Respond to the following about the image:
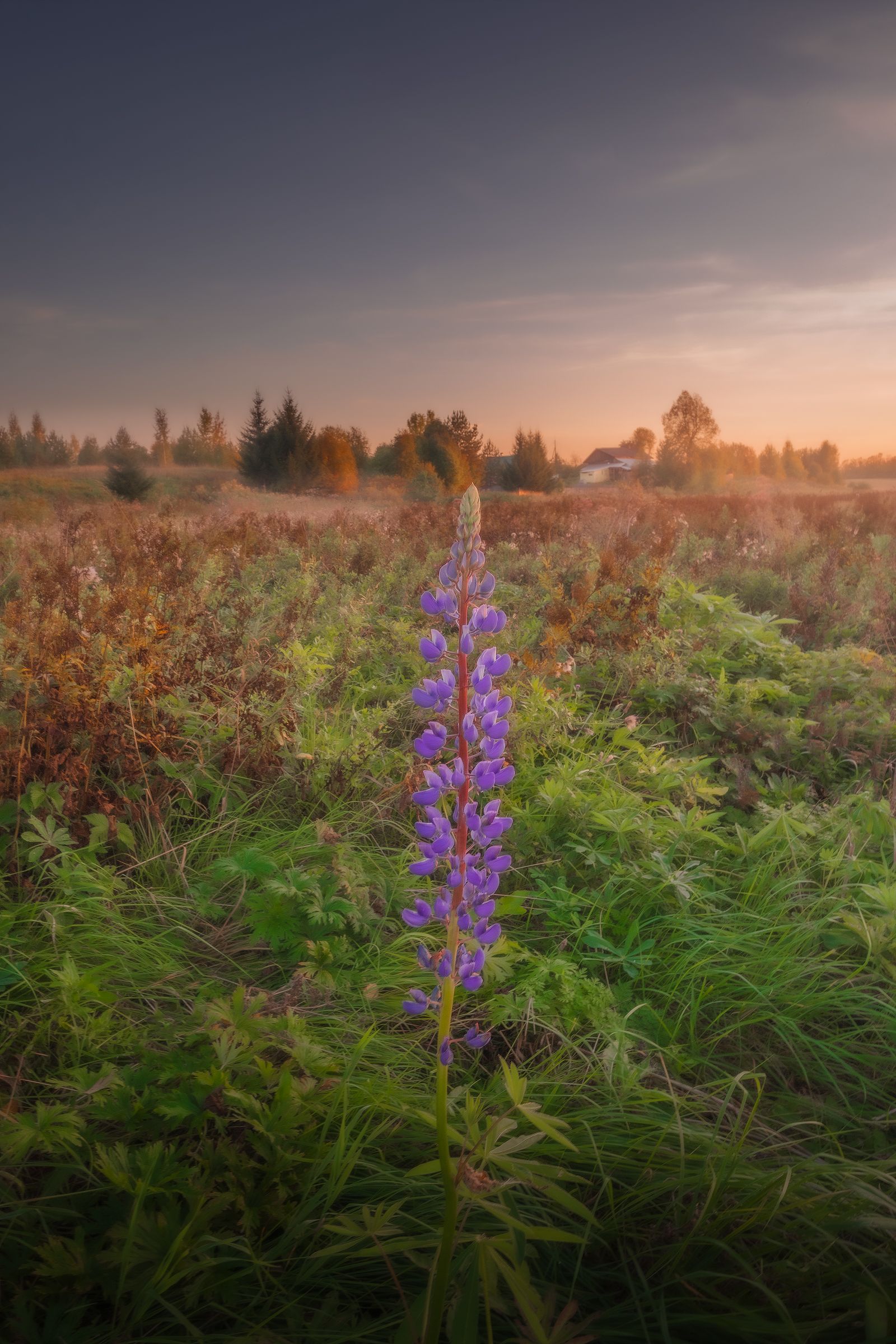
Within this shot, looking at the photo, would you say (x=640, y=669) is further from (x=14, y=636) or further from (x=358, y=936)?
(x=14, y=636)

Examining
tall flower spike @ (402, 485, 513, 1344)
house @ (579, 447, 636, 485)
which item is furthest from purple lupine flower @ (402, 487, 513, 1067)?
house @ (579, 447, 636, 485)

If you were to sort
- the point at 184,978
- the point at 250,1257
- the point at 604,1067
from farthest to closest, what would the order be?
the point at 184,978 → the point at 604,1067 → the point at 250,1257

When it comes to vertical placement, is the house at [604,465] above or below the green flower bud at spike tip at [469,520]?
above

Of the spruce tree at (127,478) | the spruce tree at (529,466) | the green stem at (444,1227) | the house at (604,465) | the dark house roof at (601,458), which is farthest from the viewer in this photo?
the dark house roof at (601,458)

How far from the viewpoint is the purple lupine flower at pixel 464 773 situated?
1.38 meters

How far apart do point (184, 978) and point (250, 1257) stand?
111cm

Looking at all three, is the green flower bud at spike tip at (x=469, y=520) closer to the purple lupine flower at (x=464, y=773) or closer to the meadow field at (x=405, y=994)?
the purple lupine flower at (x=464, y=773)

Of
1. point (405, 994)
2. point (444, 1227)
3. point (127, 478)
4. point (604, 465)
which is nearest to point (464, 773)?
point (444, 1227)

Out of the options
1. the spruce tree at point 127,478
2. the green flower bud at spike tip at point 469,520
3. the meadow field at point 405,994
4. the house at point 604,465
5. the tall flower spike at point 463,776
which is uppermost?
the house at point 604,465

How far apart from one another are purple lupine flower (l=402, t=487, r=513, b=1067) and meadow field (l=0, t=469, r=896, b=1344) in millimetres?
325

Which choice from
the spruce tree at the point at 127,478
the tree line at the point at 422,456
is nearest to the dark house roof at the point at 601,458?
the tree line at the point at 422,456

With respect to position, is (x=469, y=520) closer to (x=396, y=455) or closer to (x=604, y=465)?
(x=396, y=455)

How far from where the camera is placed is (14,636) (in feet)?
→ 11.7

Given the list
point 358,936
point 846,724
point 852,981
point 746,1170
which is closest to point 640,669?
point 846,724
